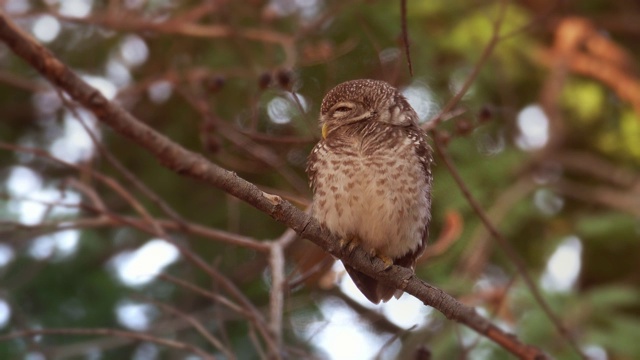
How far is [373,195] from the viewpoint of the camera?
3684 millimetres

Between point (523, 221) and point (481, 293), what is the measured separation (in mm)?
1406

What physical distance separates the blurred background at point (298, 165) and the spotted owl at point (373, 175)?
0.63 ft

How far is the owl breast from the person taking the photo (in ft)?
12.0

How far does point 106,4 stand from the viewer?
245 inches

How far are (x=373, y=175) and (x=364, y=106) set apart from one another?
0.34 meters

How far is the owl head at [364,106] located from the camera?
3859 millimetres

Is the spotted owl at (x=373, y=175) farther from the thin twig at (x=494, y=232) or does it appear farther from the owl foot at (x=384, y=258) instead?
the thin twig at (x=494, y=232)

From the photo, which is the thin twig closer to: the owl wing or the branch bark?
the owl wing

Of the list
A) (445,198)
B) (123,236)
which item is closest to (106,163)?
(123,236)

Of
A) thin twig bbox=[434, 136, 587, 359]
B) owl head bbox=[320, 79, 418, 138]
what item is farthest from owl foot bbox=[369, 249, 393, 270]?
owl head bbox=[320, 79, 418, 138]

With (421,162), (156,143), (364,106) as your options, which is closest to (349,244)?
(421,162)

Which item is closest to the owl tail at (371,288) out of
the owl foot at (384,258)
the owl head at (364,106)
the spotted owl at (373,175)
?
the spotted owl at (373,175)

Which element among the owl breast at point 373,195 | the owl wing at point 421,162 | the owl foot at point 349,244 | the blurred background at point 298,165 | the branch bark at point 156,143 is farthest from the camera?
the blurred background at point 298,165

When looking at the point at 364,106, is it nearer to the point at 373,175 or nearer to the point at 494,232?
the point at 373,175
